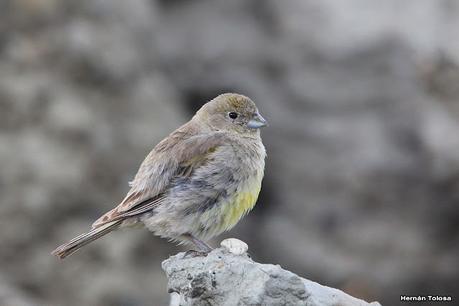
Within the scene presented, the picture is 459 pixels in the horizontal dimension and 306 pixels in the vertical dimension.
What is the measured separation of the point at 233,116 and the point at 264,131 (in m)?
3.66

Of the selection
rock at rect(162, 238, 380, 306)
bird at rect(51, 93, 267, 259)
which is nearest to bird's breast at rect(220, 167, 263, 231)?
bird at rect(51, 93, 267, 259)

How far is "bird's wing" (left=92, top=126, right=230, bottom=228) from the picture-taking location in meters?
6.86

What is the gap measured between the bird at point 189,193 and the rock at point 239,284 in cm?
100

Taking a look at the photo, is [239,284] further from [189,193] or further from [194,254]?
[189,193]

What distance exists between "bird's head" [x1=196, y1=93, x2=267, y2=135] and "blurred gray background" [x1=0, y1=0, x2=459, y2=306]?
2.49 m

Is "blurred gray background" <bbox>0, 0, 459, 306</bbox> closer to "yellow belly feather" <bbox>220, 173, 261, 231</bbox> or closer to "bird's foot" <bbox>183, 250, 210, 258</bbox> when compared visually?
"yellow belly feather" <bbox>220, 173, 261, 231</bbox>

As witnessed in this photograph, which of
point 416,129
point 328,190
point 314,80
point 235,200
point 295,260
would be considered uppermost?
point 314,80

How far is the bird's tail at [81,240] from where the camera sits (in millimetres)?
6699

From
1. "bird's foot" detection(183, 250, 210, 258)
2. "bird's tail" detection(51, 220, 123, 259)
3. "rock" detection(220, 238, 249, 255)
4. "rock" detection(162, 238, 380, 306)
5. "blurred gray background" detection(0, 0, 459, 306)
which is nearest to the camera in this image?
"rock" detection(162, 238, 380, 306)

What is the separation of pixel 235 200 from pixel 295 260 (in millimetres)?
4115

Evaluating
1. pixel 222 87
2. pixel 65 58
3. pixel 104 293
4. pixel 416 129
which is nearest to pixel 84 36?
pixel 65 58

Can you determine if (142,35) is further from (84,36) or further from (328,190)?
(328,190)

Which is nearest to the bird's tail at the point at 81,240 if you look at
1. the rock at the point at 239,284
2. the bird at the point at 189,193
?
the bird at the point at 189,193

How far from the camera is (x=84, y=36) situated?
414 inches
